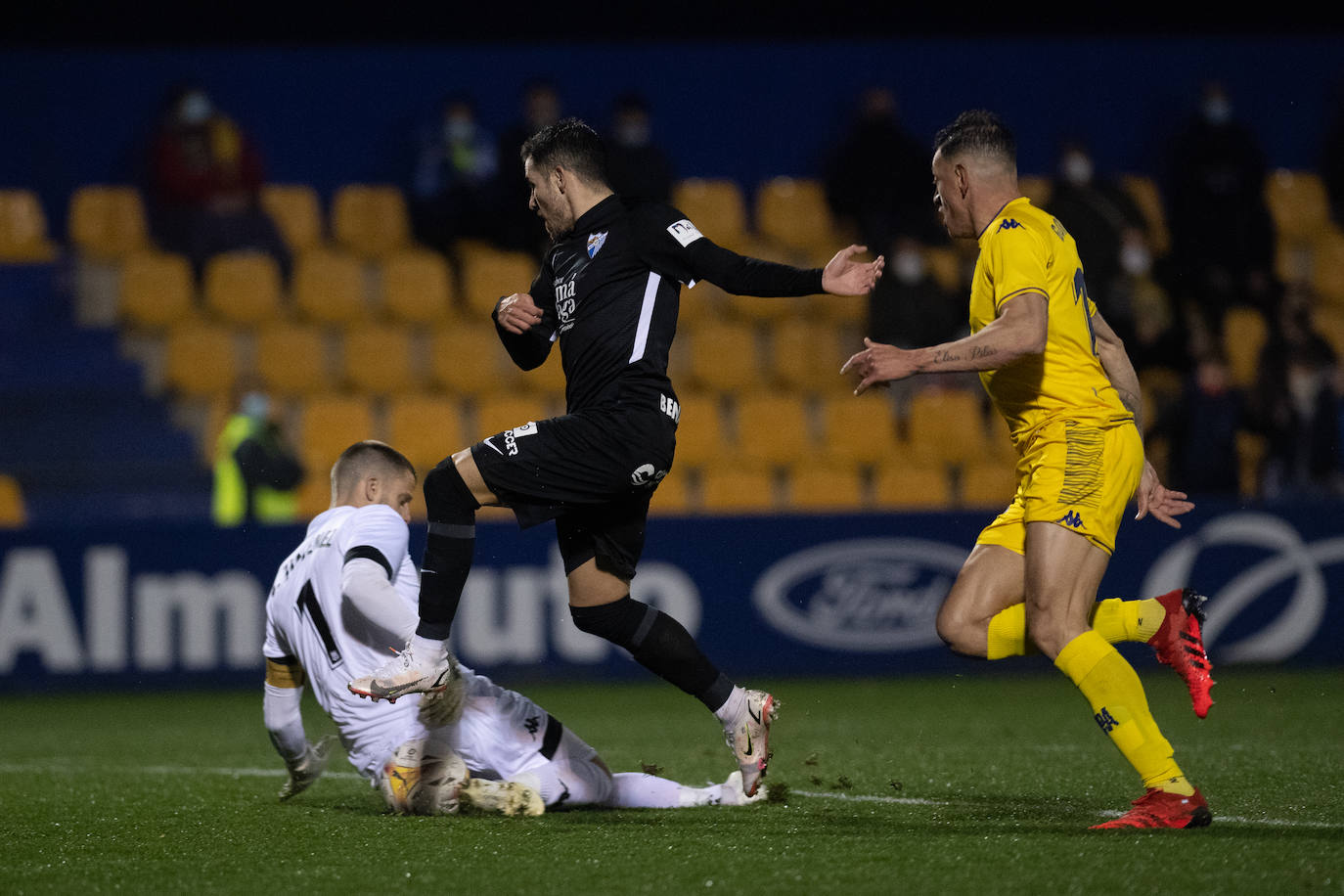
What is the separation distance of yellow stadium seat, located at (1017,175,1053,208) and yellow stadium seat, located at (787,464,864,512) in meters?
3.59

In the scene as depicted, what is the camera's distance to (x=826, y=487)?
12.2m

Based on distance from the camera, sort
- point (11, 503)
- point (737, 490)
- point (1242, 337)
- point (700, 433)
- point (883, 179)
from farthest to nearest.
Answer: point (1242, 337) → point (883, 179) → point (700, 433) → point (737, 490) → point (11, 503)

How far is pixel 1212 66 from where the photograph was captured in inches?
612

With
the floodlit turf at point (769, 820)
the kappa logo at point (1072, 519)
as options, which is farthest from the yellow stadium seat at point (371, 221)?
the kappa logo at point (1072, 519)

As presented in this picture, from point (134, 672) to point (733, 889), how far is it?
7.45 m

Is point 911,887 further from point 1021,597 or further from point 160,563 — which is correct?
point 160,563


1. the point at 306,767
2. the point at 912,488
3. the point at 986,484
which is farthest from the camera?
the point at 912,488

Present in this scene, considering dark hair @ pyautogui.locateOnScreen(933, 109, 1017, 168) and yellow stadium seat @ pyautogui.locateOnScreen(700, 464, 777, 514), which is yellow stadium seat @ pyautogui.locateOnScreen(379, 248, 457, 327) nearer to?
yellow stadium seat @ pyautogui.locateOnScreen(700, 464, 777, 514)

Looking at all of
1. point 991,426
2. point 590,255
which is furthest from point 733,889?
point 991,426

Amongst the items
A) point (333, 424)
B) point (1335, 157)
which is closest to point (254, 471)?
point (333, 424)

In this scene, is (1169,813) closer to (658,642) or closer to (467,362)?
(658,642)

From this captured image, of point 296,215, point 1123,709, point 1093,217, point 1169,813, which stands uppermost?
point 296,215

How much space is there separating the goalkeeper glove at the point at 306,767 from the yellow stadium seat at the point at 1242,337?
33.0 feet

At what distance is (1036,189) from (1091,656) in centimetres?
1067
